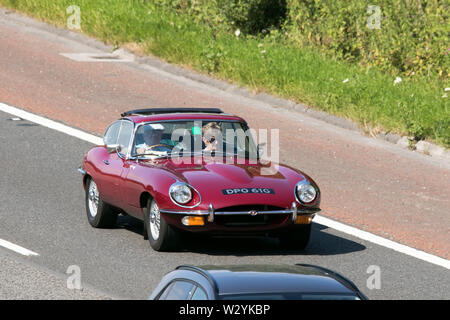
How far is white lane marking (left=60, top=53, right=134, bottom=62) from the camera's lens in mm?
22172

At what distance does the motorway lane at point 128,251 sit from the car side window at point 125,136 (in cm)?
107

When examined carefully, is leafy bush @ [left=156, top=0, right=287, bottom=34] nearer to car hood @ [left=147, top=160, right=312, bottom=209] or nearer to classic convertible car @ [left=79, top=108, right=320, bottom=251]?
classic convertible car @ [left=79, top=108, right=320, bottom=251]

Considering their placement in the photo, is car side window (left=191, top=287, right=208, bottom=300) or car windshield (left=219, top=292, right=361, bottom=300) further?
car side window (left=191, top=287, right=208, bottom=300)

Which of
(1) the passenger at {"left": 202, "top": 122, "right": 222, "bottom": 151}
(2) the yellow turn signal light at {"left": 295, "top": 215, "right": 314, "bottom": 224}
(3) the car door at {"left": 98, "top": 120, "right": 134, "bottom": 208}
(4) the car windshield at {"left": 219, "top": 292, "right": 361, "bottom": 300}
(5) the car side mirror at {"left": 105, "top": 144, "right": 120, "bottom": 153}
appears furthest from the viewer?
(5) the car side mirror at {"left": 105, "top": 144, "right": 120, "bottom": 153}

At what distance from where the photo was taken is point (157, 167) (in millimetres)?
11781

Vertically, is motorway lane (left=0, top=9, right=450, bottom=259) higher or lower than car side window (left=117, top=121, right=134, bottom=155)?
lower

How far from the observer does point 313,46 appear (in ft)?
72.4

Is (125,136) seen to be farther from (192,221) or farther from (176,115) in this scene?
(192,221)

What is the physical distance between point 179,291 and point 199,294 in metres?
0.31

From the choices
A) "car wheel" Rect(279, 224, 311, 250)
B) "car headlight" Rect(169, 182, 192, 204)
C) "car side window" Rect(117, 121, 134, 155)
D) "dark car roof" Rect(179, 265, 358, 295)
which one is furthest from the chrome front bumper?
"dark car roof" Rect(179, 265, 358, 295)

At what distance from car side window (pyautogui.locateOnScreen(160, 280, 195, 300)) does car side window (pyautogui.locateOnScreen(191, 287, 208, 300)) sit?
66 mm

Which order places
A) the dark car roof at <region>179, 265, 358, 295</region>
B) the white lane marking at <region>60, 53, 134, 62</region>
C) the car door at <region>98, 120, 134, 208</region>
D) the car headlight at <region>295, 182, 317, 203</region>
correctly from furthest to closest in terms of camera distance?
1. the white lane marking at <region>60, 53, 134, 62</region>
2. the car door at <region>98, 120, 134, 208</region>
3. the car headlight at <region>295, 182, 317, 203</region>
4. the dark car roof at <region>179, 265, 358, 295</region>

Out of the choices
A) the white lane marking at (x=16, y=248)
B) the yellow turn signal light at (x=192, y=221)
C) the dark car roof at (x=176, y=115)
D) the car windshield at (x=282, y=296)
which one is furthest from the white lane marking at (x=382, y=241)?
the car windshield at (x=282, y=296)

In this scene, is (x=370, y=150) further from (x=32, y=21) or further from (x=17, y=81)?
(x=32, y=21)
